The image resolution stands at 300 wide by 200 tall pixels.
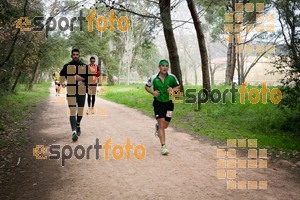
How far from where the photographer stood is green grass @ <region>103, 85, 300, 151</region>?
28.7 feet

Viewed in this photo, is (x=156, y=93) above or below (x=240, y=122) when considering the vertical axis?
above

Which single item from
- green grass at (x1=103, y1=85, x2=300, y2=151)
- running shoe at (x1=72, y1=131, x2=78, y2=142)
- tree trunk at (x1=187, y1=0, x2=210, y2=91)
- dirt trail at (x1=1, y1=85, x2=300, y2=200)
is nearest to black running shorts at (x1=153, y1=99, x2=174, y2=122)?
dirt trail at (x1=1, y1=85, x2=300, y2=200)

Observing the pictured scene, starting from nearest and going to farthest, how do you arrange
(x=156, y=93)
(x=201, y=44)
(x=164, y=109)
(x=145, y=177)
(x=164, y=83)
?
(x=145, y=177)
(x=156, y=93)
(x=164, y=83)
(x=164, y=109)
(x=201, y=44)

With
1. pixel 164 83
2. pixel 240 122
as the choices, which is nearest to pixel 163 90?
pixel 164 83

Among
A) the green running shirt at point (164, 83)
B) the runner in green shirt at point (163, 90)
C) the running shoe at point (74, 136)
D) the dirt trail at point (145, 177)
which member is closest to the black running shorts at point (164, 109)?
the runner in green shirt at point (163, 90)

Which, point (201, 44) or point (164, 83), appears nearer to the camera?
point (164, 83)

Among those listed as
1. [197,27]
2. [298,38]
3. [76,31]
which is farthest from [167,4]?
[76,31]

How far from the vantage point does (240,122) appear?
1099 centimetres

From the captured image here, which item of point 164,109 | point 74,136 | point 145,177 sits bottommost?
point 145,177

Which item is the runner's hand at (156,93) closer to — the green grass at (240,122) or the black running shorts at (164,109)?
the black running shorts at (164,109)

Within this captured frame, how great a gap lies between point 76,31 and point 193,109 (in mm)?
→ 29986

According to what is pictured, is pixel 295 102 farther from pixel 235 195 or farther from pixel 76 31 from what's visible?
pixel 76 31

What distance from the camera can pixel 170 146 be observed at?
25.4 ft

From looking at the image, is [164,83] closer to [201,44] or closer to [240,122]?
[240,122]
